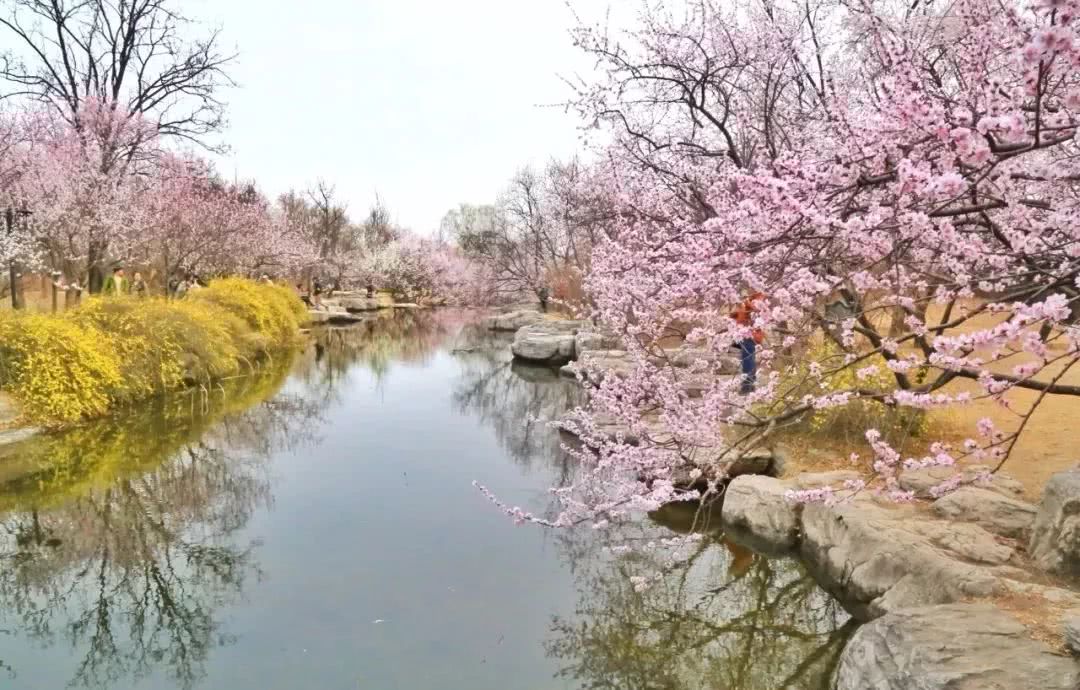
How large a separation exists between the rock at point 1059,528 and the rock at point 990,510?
1.05 feet

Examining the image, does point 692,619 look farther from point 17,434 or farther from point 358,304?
point 358,304

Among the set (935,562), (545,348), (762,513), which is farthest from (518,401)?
(935,562)

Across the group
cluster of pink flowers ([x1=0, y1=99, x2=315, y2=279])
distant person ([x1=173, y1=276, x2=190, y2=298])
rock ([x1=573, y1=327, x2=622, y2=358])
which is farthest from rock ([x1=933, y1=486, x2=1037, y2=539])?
distant person ([x1=173, y1=276, x2=190, y2=298])

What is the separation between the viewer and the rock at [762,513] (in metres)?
5.60

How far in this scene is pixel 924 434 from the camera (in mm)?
6879

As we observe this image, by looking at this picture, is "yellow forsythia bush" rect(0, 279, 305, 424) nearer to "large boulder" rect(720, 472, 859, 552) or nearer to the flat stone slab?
"large boulder" rect(720, 472, 859, 552)

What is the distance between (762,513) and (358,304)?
27091 mm

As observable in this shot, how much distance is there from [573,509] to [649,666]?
108cm

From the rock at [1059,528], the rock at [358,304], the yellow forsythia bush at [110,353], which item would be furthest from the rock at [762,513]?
the rock at [358,304]

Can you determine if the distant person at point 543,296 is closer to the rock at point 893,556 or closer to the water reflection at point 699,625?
the water reflection at point 699,625

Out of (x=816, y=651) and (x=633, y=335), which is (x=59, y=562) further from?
(x=816, y=651)

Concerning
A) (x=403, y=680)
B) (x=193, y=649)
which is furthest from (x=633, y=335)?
(x=193, y=649)

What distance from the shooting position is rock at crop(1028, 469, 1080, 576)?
3.80 m

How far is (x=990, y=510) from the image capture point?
4.71 meters
